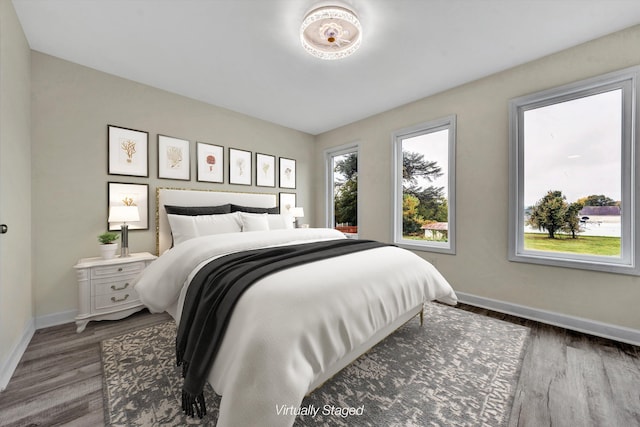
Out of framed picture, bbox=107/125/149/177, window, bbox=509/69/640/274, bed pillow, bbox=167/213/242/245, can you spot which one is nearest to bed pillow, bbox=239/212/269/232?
bed pillow, bbox=167/213/242/245

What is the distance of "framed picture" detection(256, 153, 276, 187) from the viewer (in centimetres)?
418

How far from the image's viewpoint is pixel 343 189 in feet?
15.8

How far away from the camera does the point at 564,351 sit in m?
2.03

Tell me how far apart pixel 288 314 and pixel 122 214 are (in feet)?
8.00

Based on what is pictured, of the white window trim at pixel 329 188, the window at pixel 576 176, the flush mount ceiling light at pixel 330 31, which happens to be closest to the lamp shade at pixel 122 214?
the flush mount ceiling light at pixel 330 31

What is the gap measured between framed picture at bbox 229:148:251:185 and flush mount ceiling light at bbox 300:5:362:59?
2153mm

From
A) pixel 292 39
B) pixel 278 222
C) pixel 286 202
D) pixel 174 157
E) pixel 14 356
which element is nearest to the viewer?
pixel 14 356

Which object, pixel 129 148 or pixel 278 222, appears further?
pixel 278 222

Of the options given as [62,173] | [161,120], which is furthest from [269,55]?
[62,173]

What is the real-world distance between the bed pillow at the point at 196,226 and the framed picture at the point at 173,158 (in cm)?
66

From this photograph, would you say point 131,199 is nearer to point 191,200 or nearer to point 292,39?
point 191,200

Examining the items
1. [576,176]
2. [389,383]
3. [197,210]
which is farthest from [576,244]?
[197,210]

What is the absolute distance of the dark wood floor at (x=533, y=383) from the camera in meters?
1.38

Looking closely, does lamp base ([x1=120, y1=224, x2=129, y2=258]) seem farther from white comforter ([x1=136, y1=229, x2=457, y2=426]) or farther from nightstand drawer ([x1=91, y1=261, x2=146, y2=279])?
white comforter ([x1=136, y1=229, x2=457, y2=426])
